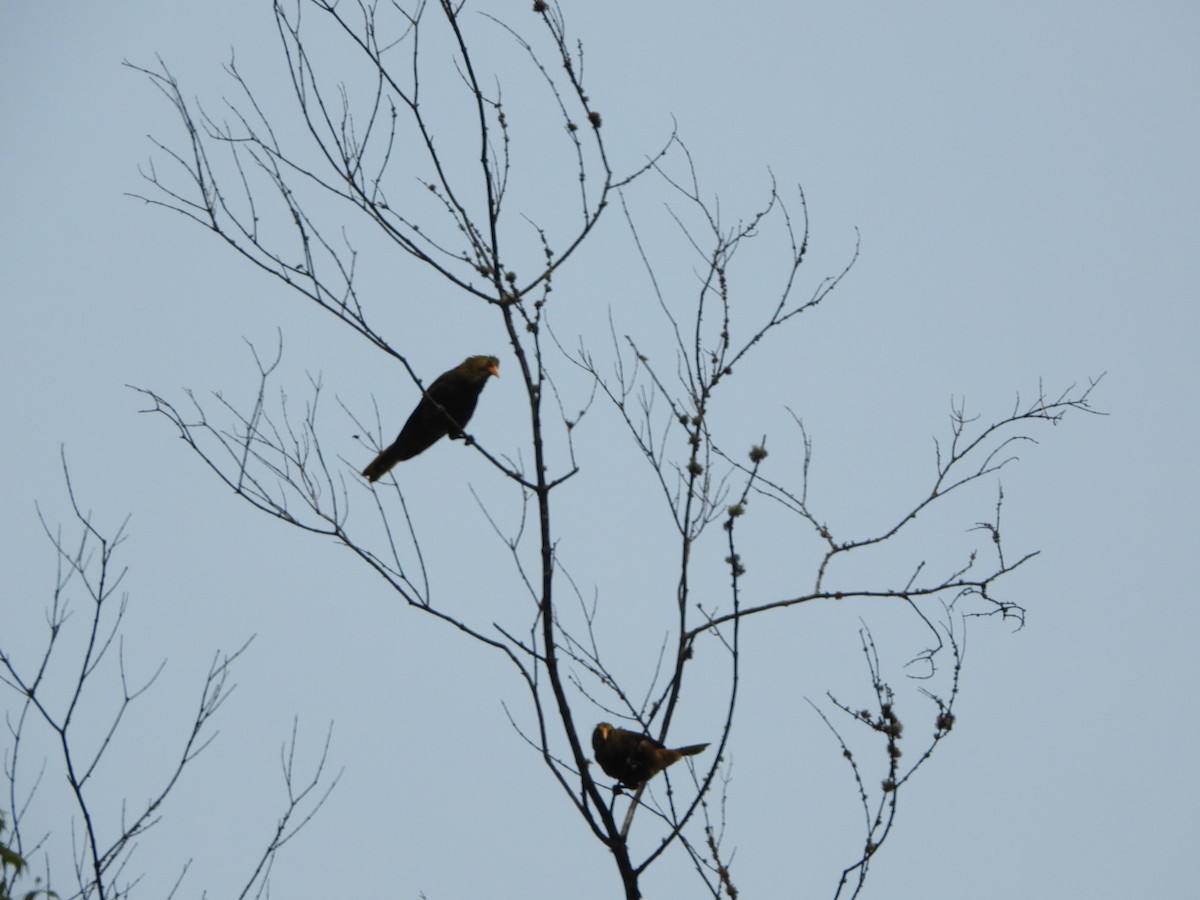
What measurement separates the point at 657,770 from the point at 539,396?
0.95 m

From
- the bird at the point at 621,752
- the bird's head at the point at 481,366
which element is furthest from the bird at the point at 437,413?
the bird at the point at 621,752

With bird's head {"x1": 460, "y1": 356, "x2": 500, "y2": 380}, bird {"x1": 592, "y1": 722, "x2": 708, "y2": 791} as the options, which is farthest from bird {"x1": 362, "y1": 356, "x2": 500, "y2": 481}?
bird {"x1": 592, "y1": 722, "x2": 708, "y2": 791}

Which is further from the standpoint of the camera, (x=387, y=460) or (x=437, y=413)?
(x=387, y=460)

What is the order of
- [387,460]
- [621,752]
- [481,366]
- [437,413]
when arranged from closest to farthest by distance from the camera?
[621,752], [437,413], [387,460], [481,366]

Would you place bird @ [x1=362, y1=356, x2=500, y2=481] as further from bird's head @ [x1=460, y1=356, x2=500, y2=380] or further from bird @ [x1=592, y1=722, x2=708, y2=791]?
bird @ [x1=592, y1=722, x2=708, y2=791]

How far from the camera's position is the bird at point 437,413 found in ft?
19.5

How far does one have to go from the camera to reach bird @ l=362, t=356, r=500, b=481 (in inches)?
234

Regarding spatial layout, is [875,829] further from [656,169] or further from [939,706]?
[656,169]

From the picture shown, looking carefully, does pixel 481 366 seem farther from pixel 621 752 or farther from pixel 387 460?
pixel 621 752

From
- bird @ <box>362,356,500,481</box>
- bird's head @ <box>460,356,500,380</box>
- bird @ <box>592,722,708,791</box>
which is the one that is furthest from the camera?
bird's head @ <box>460,356,500,380</box>

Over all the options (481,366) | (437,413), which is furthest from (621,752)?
(481,366)

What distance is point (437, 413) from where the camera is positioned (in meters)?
5.89

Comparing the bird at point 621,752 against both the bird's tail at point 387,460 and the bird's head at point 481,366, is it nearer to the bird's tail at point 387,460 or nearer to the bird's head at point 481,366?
the bird's tail at point 387,460

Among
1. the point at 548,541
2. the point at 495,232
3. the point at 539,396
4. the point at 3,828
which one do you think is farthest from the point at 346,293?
the point at 3,828
